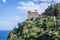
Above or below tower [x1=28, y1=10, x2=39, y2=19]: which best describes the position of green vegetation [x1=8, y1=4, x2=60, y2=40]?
below

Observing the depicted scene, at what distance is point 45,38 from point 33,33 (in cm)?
599

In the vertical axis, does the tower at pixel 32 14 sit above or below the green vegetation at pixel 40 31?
above

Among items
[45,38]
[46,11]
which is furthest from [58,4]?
[45,38]

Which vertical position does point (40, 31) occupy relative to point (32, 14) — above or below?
below

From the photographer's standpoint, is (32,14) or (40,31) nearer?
(40,31)

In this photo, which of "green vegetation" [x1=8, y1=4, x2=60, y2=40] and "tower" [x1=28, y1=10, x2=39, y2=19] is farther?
"tower" [x1=28, y1=10, x2=39, y2=19]

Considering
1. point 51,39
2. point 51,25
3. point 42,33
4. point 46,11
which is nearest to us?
point 51,39

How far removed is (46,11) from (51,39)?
26.6 meters

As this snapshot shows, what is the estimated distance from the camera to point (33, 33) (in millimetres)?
52312

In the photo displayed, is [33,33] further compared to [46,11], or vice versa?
[46,11]

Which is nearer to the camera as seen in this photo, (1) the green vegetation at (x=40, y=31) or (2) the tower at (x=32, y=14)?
(1) the green vegetation at (x=40, y=31)

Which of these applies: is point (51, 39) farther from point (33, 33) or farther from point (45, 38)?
point (33, 33)

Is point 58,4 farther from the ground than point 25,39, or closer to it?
farther from the ground

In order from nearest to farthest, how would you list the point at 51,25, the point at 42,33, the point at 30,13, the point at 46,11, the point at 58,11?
the point at 42,33 → the point at 51,25 → the point at 58,11 → the point at 46,11 → the point at 30,13
